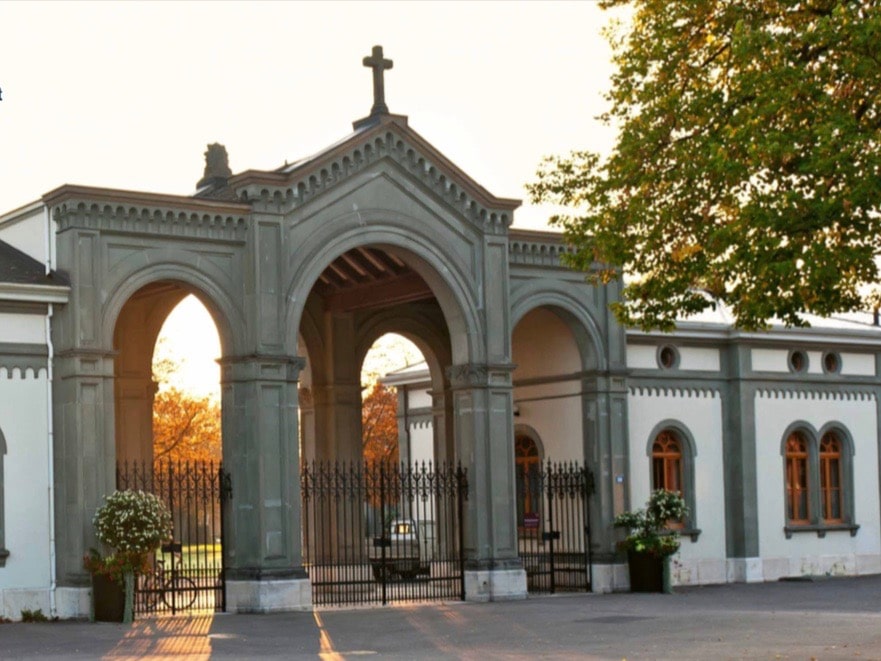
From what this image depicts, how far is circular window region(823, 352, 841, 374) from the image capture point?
36.2 meters

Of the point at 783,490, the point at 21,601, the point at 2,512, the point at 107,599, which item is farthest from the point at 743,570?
the point at 2,512

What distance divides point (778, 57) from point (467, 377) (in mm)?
11332

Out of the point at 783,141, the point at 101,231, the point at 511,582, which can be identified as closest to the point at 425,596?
the point at 511,582

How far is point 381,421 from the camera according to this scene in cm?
6056

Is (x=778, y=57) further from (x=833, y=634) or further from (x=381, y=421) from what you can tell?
(x=381, y=421)

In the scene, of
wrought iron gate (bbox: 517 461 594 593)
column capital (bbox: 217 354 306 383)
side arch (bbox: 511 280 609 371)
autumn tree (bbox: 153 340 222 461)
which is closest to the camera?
column capital (bbox: 217 354 306 383)

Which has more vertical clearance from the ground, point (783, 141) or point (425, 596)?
point (783, 141)

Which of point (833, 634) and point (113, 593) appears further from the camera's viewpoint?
point (113, 593)

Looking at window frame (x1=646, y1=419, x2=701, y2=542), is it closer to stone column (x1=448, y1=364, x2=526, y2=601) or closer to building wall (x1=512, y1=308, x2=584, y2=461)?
building wall (x1=512, y1=308, x2=584, y2=461)

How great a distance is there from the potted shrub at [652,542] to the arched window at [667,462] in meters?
2.35

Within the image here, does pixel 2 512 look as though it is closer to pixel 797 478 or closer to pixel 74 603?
pixel 74 603

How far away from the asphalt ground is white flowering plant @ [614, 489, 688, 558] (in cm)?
173

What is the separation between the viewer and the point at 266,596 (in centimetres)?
2583

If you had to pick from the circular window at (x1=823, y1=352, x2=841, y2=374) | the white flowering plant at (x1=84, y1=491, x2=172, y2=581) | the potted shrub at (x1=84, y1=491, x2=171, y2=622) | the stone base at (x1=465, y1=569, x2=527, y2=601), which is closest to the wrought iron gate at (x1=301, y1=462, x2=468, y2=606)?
the stone base at (x1=465, y1=569, x2=527, y2=601)
